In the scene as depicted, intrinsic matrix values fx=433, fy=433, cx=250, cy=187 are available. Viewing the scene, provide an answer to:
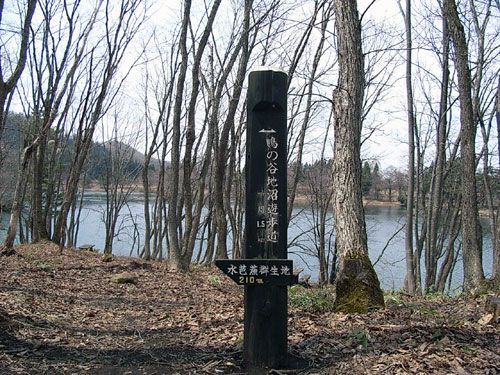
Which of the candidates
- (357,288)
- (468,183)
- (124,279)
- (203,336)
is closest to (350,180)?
(357,288)

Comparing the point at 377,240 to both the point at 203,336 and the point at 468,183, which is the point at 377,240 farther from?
the point at 203,336

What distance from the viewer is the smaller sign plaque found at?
142 inches

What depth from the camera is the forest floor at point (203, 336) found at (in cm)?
371

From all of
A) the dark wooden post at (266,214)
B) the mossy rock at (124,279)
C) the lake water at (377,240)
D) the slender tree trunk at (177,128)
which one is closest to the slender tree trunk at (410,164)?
the lake water at (377,240)

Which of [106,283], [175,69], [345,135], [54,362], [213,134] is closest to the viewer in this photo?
[54,362]

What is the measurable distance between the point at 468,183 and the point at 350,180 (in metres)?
3.44

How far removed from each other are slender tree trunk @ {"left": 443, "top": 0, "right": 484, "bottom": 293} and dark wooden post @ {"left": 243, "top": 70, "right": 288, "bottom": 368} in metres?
5.22

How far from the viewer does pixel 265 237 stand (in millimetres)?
3709

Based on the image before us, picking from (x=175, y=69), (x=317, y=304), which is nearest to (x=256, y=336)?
(x=317, y=304)

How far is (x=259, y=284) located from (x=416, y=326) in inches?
73.4

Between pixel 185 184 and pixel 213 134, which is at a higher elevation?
pixel 213 134

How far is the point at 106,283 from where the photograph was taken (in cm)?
894

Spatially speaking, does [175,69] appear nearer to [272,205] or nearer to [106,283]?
[106,283]

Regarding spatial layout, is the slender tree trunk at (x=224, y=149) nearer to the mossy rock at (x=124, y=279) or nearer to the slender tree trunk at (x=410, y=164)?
the mossy rock at (x=124, y=279)
